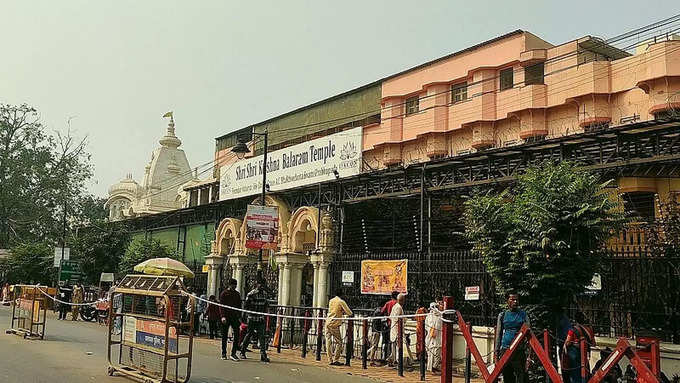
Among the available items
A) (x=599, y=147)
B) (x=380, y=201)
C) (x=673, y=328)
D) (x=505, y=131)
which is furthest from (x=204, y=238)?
(x=673, y=328)

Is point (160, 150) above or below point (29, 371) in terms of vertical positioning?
above

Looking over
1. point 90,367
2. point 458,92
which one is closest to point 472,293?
point 90,367

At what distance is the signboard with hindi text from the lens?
74.4ft

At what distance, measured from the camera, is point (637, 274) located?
12.5 m

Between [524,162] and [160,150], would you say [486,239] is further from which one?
[160,150]

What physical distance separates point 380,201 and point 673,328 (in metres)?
11.0

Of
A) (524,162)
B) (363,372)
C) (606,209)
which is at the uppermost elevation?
(524,162)

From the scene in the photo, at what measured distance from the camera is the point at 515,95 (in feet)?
78.5

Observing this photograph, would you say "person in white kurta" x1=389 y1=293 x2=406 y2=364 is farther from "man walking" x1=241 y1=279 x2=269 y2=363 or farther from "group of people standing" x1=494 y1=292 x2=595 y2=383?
"group of people standing" x1=494 y1=292 x2=595 y2=383

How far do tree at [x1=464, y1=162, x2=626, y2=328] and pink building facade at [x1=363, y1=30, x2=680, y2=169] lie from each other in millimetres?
9304

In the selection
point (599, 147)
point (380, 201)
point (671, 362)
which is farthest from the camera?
point (380, 201)

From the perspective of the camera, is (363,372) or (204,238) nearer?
(363,372)

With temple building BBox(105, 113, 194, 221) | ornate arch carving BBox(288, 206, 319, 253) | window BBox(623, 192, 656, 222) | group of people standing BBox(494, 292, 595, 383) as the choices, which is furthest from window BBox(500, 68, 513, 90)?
temple building BBox(105, 113, 194, 221)

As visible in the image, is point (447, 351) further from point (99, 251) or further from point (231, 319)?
point (99, 251)
